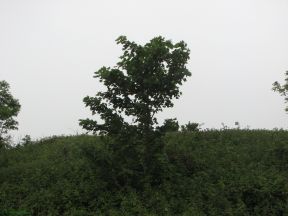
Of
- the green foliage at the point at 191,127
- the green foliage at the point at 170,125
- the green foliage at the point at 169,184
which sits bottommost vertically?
the green foliage at the point at 169,184

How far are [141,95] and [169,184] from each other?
3331 millimetres

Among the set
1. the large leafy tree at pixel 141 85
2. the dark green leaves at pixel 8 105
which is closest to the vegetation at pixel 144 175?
the large leafy tree at pixel 141 85

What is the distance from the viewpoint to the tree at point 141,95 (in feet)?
46.8

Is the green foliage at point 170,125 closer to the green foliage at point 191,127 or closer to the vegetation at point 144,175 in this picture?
the vegetation at point 144,175

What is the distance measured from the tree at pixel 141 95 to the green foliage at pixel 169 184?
732 millimetres

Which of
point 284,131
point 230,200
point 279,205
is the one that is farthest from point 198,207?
point 284,131

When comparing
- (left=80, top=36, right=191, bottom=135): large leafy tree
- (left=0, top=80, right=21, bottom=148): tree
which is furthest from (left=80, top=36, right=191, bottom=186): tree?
(left=0, top=80, right=21, bottom=148): tree

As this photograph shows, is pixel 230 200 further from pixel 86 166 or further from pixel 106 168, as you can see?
pixel 86 166

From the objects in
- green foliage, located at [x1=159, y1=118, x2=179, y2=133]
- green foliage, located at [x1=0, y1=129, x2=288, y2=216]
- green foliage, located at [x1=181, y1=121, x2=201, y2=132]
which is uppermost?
green foliage, located at [x1=181, y1=121, x2=201, y2=132]

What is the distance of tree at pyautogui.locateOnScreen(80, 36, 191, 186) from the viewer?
14266 millimetres

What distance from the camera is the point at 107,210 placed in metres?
13.2

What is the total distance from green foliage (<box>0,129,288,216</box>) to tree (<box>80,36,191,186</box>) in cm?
73

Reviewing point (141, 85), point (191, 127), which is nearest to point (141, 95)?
point (141, 85)

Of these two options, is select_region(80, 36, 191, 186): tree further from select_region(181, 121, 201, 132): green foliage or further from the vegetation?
select_region(181, 121, 201, 132): green foliage
